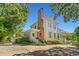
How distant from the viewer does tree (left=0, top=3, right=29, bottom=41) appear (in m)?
4.47

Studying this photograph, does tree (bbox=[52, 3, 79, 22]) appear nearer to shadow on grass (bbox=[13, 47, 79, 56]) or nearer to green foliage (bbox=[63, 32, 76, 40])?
green foliage (bbox=[63, 32, 76, 40])

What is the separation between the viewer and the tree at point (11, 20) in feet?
14.7

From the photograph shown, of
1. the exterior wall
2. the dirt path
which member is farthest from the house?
the dirt path

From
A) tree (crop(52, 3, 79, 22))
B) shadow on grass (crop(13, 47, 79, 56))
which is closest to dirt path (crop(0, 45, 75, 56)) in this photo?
shadow on grass (crop(13, 47, 79, 56))

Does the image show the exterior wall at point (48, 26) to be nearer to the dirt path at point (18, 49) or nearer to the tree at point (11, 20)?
the dirt path at point (18, 49)

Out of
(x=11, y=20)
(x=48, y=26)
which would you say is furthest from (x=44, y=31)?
(x=11, y=20)

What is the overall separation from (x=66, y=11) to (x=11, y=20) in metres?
0.89

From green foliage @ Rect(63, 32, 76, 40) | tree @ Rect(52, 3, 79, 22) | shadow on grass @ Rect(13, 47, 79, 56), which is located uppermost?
tree @ Rect(52, 3, 79, 22)

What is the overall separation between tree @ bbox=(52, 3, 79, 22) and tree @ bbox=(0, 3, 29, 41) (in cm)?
47

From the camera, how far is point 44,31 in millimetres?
4473

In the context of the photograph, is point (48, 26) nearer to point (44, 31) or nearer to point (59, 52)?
point (44, 31)

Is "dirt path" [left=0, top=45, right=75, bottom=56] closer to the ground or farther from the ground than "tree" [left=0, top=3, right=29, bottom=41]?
closer to the ground

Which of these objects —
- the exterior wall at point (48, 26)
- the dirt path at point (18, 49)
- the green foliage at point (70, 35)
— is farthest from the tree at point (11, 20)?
the green foliage at point (70, 35)

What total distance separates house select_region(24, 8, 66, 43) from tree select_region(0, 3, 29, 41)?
0.60 ft
